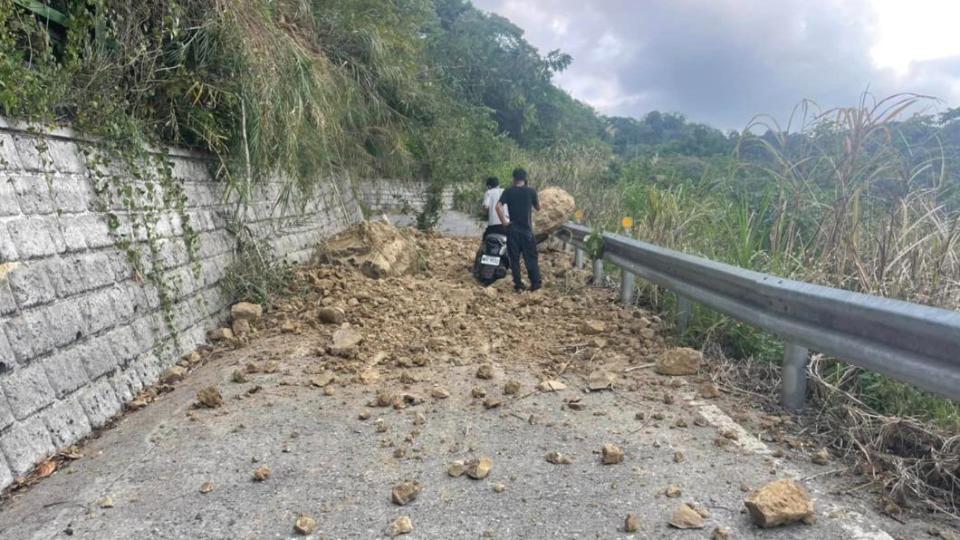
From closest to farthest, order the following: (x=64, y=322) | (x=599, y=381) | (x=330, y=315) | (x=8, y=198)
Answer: (x=8, y=198), (x=64, y=322), (x=599, y=381), (x=330, y=315)

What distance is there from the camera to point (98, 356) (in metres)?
3.95

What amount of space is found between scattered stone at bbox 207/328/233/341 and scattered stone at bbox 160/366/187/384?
0.70 meters

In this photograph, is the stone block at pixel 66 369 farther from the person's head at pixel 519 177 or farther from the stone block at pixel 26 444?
the person's head at pixel 519 177

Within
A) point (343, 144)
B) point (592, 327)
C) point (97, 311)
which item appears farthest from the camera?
point (343, 144)

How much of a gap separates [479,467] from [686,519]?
953 millimetres

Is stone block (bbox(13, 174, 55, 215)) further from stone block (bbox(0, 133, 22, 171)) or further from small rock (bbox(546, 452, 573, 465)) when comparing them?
small rock (bbox(546, 452, 573, 465))

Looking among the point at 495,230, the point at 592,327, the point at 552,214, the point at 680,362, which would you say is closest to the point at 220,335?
the point at 592,327

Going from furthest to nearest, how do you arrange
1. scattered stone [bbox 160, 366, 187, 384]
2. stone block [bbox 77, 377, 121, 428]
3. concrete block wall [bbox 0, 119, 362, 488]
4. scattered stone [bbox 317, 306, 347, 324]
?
scattered stone [bbox 317, 306, 347, 324] → scattered stone [bbox 160, 366, 187, 384] → stone block [bbox 77, 377, 121, 428] → concrete block wall [bbox 0, 119, 362, 488]

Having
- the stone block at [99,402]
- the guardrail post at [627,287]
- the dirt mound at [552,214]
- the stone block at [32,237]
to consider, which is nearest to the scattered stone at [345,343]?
the stone block at [99,402]

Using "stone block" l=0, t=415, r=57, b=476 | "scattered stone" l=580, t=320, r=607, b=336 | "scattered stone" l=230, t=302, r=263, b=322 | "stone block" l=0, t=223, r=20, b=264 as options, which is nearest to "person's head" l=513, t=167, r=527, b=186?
"scattered stone" l=580, t=320, r=607, b=336

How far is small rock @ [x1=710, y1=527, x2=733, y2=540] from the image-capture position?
7.75ft

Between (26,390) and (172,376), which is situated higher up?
(26,390)

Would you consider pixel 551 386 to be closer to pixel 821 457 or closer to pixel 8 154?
pixel 821 457

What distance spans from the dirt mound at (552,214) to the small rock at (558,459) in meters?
7.08
